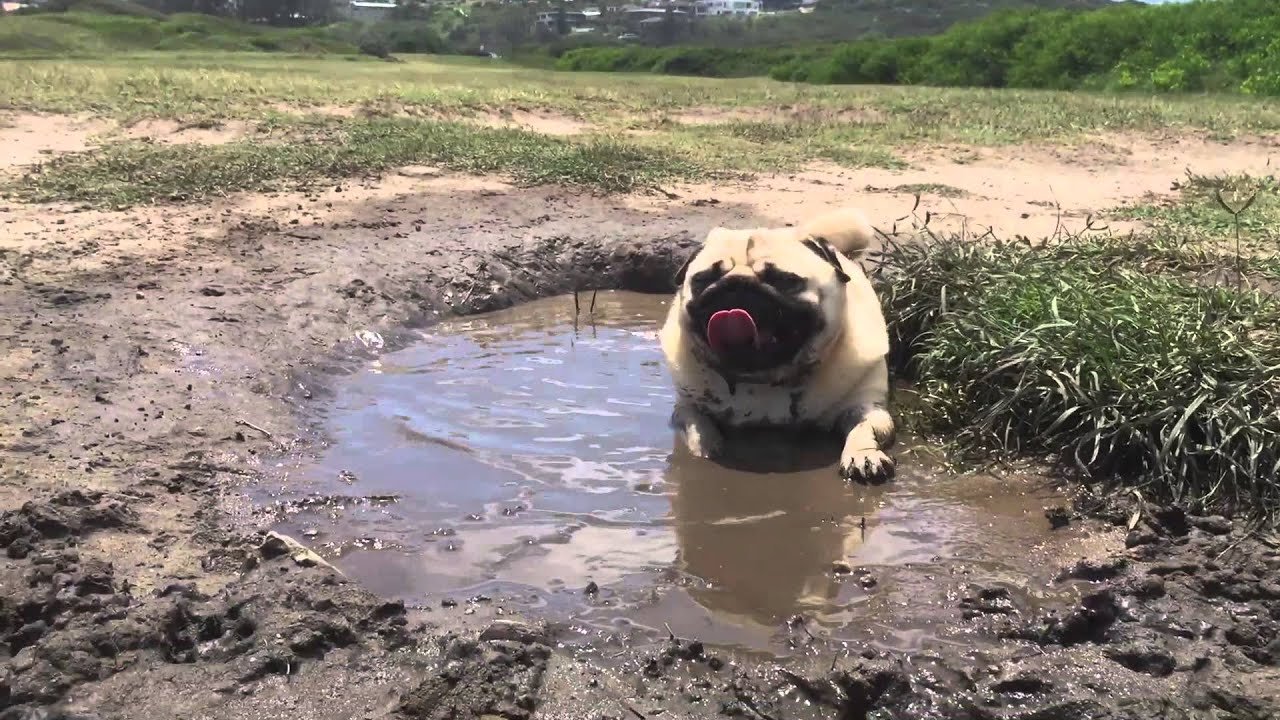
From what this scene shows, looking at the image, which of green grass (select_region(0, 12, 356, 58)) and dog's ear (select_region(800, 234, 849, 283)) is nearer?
dog's ear (select_region(800, 234, 849, 283))

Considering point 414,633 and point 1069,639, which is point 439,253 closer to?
point 414,633

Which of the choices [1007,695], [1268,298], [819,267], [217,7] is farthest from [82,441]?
[217,7]

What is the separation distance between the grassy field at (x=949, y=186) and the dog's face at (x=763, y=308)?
732 mm

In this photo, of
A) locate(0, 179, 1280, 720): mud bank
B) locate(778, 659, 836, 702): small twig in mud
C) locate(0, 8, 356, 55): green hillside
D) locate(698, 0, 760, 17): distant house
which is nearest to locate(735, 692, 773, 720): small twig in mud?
locate(0, 179, 1280, 720): mud bank

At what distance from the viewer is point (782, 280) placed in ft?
15.2

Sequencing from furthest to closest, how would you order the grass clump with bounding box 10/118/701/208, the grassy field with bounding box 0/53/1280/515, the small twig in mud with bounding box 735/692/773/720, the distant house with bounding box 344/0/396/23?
1. the distant house with bounding box 344/0/396/23
2. the grass clump with bounding box 10/118/701/208
3. the grassy field with bounding box 0/53/1280/515
4. the small twig in mud with bounding box 735/692/773/720

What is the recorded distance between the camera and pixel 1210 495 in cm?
385

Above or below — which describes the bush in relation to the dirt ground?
above

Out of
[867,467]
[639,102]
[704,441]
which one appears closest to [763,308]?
[704,441]

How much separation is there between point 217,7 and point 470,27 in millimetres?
11168

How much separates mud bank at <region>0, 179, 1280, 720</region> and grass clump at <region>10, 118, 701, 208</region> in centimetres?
354

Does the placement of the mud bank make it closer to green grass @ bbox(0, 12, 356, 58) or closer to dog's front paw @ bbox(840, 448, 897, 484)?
dog's front paw @ bbox(840, 448, 897, 484)

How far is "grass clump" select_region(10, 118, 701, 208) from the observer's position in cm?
882

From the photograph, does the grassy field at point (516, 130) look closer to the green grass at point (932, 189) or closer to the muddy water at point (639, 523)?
the green grass at point (932, 189)
